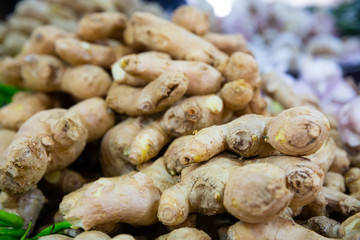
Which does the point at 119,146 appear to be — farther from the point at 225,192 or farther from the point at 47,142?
the point at 225,192

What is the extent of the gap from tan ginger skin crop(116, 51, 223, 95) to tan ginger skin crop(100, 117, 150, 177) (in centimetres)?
16

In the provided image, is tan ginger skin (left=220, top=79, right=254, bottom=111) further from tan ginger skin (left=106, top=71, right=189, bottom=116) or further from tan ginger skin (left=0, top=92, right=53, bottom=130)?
tan ginger skin (left=0, top=92, right=53, bottom=130)

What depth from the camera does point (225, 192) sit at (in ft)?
2.01

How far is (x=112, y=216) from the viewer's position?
720 millimetres

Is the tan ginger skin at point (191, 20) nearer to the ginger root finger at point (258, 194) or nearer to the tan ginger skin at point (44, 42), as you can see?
the tan ginger skin at point (44, 42)

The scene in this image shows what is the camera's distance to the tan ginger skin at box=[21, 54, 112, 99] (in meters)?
1.14

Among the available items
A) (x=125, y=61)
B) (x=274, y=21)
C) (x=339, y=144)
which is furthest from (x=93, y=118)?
(x=274, y=21)

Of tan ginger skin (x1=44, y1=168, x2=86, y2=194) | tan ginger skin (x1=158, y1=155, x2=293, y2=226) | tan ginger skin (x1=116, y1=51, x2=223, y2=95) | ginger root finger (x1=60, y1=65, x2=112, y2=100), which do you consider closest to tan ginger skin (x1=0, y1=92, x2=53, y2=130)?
ginger root finger (x1=60, y1=65, x2=112, y2=100)

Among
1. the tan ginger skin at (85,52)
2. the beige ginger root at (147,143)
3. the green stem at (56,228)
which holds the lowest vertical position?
the green stem at (56,228)

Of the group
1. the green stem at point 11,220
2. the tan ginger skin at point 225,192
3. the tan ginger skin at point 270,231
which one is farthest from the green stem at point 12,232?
the tan ginger skin at point 270,231

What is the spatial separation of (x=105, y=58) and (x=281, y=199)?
2.94 feet

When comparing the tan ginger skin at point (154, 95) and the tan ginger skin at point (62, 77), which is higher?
the tan ginger skin at point (154, 95)

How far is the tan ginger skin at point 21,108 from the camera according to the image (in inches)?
42.9

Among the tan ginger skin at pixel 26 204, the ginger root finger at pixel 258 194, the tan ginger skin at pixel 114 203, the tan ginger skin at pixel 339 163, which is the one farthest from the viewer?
the tan ginger skin at pixel 339 163
